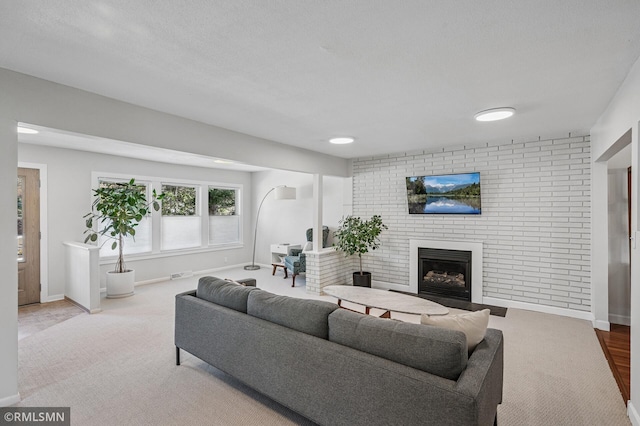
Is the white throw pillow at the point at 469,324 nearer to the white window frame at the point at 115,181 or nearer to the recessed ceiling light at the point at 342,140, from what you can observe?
the recessed ceiling light at the point at 342,140

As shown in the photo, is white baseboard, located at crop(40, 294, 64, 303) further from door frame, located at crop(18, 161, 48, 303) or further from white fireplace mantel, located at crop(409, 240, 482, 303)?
white fireplace mantel, located at crop(409, 240, 482, 303)

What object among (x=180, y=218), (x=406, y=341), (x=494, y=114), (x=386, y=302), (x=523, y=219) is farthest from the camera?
(x=180, y=218)

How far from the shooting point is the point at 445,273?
504cm

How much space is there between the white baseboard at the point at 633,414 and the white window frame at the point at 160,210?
6563mm

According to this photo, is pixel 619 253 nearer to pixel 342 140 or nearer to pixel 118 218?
pixel 342 140

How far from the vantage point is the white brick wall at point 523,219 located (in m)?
4.06

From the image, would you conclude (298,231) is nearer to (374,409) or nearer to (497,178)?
(497,178)

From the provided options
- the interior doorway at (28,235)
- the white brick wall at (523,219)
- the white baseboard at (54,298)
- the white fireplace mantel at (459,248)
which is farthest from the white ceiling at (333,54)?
the white baseboard at (54,298)

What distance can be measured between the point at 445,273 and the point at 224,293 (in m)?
3.74

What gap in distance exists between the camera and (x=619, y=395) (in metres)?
2.38

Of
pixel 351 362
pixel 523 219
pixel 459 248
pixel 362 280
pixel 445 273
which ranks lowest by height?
pixel 362 280

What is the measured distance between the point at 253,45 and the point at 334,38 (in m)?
0.48

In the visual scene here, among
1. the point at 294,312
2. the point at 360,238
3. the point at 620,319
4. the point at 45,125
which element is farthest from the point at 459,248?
the point at 45,125

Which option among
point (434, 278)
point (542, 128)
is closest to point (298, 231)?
point (434, 278)
